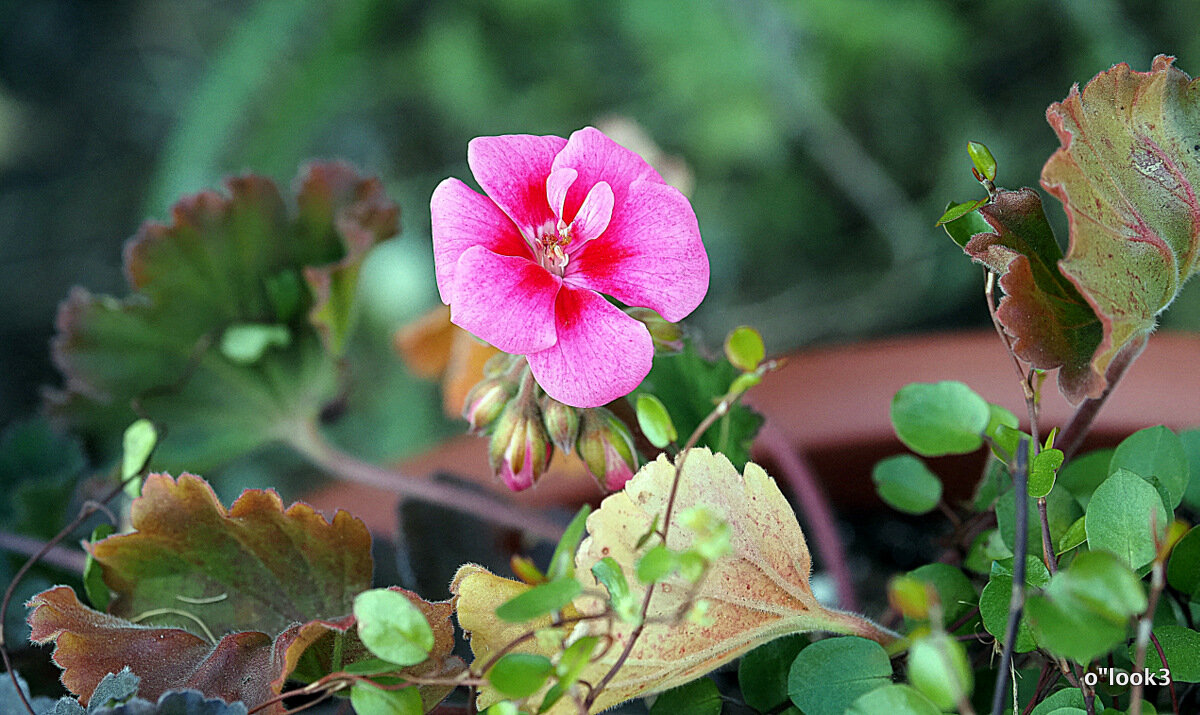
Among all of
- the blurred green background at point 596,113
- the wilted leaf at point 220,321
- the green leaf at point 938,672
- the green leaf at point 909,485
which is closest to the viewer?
the green leaf at point 938,672

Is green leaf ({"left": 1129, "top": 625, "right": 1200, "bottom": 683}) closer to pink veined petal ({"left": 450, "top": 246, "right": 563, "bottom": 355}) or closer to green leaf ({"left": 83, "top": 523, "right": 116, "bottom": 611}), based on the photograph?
pink veined petal ({"left": 450, "top": 246, "right": 563, "bottom": 355})

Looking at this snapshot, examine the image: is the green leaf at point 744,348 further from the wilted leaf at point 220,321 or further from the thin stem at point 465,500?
the wilted leaf at point 220,321

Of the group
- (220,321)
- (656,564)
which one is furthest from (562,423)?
(220,321)

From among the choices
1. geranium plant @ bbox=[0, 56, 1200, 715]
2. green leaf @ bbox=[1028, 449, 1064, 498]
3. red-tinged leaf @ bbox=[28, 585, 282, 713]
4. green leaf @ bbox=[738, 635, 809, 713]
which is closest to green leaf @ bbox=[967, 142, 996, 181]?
geranium plant @ bbox=[0, 56, 1200, 715]

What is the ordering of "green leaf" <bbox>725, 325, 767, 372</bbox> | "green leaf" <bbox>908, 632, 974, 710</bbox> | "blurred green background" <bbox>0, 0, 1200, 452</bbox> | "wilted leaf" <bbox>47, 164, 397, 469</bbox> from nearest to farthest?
1. "green leaf" <bbox>908, 632, 974, 710</bbox>
2. "green leaf" <bbox>725, 325, 767, 372</bbox>
3. "wilted leaf" <bbox>47, 164, 397, 469</bbox>
4. "blurred green background" <bbox>0, 0, 1200, 452</bbox>

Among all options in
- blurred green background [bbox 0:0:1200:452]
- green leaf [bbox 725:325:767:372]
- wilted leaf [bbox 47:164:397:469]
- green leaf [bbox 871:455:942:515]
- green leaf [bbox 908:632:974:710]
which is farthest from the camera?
blurred green background [bbox 0:0:1200:452]

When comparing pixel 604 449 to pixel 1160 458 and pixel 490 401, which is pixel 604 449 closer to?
pixel 490 401

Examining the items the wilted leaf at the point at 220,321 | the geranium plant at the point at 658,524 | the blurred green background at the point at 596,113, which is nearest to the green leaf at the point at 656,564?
the geranium plant at the point at 658,524
